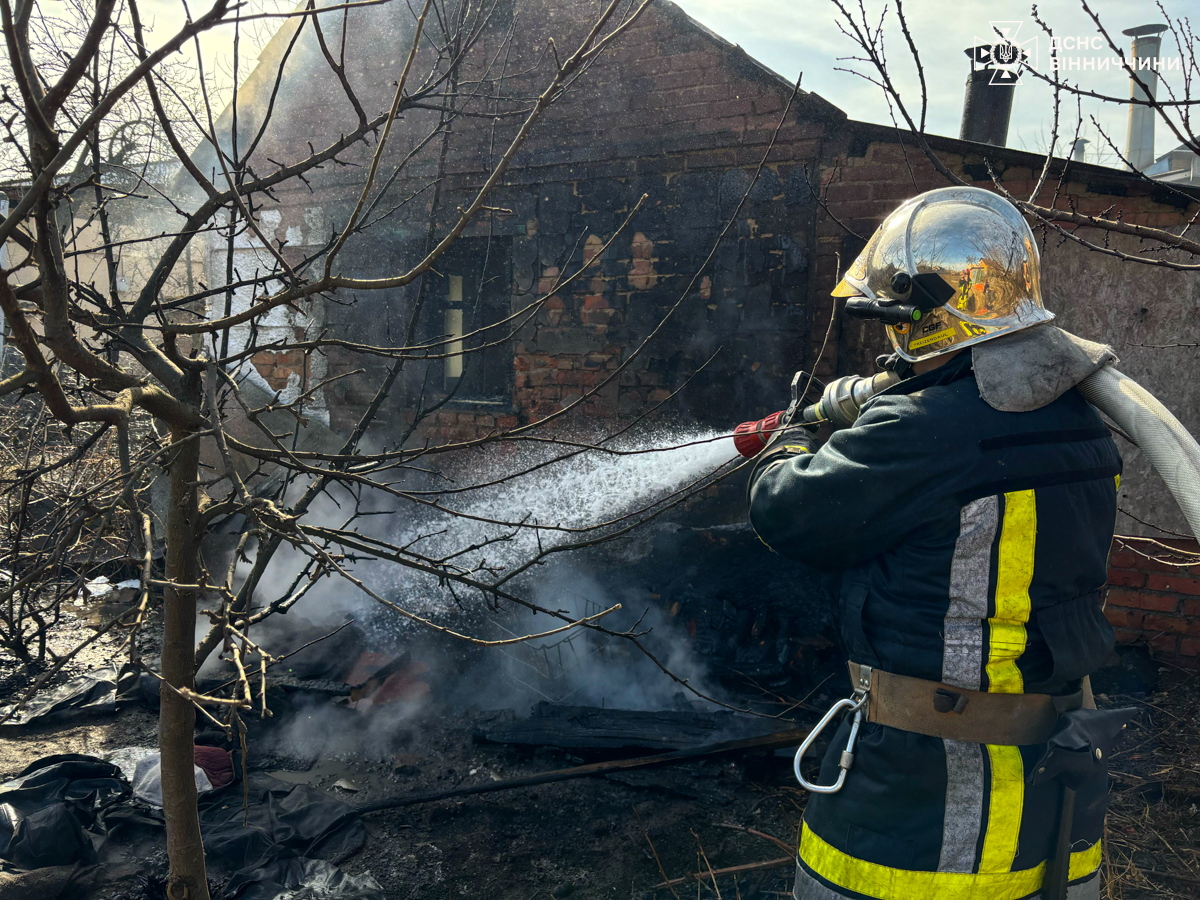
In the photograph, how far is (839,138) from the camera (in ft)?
17.4

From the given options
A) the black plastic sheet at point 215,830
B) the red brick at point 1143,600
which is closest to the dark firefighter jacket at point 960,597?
the black plastic sheet at point 215,830

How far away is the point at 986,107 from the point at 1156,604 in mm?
3952

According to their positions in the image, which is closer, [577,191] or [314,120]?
[577,191]

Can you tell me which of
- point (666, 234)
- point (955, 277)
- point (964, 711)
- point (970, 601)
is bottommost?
point (964, 711)

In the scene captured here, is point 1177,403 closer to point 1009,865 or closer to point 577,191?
point 1009,865

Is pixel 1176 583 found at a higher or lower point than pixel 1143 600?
higher

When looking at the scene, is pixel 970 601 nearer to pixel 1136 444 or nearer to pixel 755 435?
pixel 1136 444

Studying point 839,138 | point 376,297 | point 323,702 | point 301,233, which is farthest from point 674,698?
point 301,233

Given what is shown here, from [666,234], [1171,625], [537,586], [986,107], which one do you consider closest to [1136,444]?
[1171,625]

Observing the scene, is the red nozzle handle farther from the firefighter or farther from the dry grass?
the dry grass

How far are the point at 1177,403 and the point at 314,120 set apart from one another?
24.9ft

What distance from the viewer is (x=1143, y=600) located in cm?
492

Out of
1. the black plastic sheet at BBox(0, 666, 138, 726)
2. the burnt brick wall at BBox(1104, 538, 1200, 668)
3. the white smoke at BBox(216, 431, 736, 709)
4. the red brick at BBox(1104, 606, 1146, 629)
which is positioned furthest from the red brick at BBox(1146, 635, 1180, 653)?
the black plastic sheet at BBox(0, 666, 138, 726)

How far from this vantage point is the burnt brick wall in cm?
482
